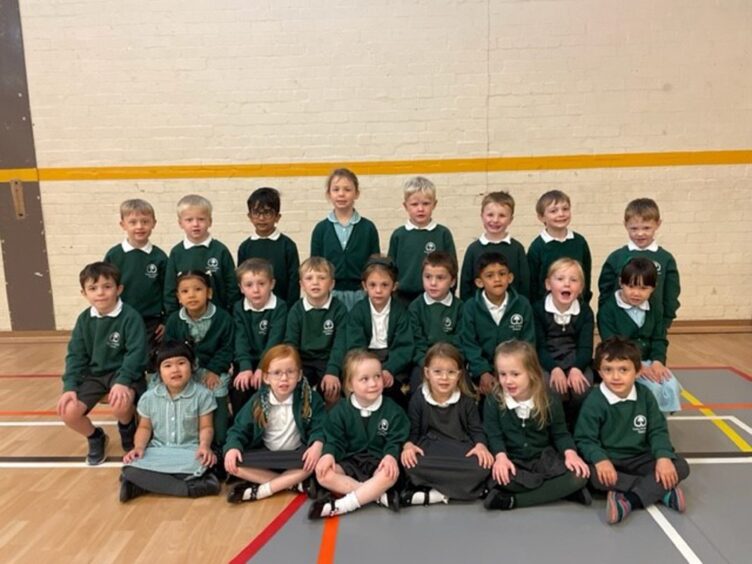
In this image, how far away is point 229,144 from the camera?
582 centimetres

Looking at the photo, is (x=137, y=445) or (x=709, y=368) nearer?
(x=137, y=445)

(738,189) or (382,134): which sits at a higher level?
(382,134)

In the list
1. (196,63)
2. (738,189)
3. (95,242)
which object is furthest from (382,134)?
(738,189)

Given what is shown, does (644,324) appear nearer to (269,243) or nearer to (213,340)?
(269,243)

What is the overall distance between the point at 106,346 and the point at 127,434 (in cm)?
57

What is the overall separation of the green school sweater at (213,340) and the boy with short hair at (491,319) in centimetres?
144

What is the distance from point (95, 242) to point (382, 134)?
318 centimetres

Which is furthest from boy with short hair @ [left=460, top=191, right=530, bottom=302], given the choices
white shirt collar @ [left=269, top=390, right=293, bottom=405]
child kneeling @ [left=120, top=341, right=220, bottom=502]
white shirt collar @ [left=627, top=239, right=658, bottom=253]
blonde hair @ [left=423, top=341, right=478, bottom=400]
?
child kneeling @ [left=120, top=341, right=220, bottom=502]

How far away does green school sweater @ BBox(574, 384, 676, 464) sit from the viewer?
9.68ft

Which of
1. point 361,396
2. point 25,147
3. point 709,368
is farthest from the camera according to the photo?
point 25,147

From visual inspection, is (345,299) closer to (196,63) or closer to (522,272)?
(522,272)

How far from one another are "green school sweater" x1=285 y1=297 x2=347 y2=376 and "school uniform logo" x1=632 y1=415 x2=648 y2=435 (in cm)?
168

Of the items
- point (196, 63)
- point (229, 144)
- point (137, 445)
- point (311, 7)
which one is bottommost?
point (137, 445)

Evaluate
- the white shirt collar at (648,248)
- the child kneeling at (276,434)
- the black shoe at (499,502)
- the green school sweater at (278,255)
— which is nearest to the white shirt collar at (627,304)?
the white shirt collar at (648,248)
